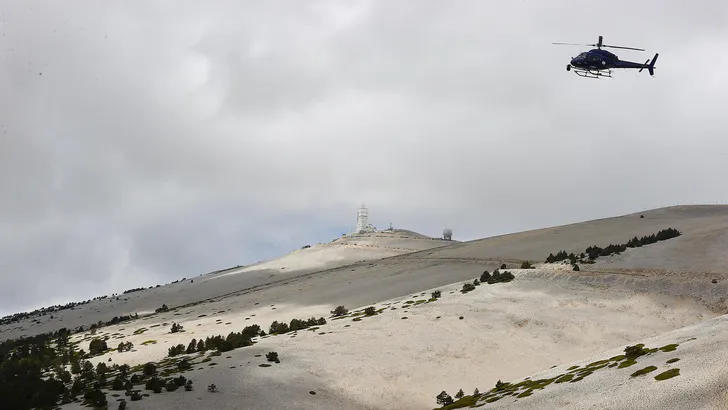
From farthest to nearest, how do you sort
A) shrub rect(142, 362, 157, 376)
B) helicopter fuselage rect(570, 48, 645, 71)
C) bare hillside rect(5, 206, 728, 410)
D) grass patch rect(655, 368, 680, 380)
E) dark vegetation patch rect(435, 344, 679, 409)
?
helicopter fuselage rect(570, 48, 645, 71) < shrub rect(142, 362, 157, 376) < bare hillside rect(5, 206, 728, 410) < dark vegetation patch rect(435, 344, 679, 409) < grass patch rect(655, 368, 680, 380)

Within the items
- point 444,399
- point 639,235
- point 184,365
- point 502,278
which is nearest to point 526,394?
point 444,399

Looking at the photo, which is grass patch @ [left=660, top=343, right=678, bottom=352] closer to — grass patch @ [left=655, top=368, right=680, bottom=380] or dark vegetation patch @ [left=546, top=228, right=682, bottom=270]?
grass patch @ [left=655, top=368, right=680, bottom=380]

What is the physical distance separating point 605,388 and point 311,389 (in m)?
14.7

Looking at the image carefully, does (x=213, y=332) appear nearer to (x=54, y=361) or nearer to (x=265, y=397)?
(x=54, y=361)

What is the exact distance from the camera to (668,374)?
21.2 meters

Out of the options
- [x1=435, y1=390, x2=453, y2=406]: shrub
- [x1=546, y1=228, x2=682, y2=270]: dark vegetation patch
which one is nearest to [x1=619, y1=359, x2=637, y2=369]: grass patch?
[x1=435, y1=390, x2=453, y2=406]: shrub

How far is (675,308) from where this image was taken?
135ft

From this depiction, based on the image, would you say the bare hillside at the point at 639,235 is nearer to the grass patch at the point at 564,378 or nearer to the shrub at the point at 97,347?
the grass patch at the point at 564,378

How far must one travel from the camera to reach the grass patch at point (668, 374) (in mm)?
20969

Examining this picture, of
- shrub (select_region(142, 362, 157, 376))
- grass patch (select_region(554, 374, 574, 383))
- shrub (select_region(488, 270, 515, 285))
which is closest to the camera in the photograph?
grass patch (select_region(554, 374, 574, 383))

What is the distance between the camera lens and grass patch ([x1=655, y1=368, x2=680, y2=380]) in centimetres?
2097

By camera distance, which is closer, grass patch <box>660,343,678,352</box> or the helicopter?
grass patch <box>660,343,678,352</box>

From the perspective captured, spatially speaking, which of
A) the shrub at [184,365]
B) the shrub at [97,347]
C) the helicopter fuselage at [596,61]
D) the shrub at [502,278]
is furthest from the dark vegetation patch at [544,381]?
the helicopter fuselage at [596,61]

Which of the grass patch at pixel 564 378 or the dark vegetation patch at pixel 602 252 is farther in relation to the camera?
the dark vegetation patch at pixel 602 252
